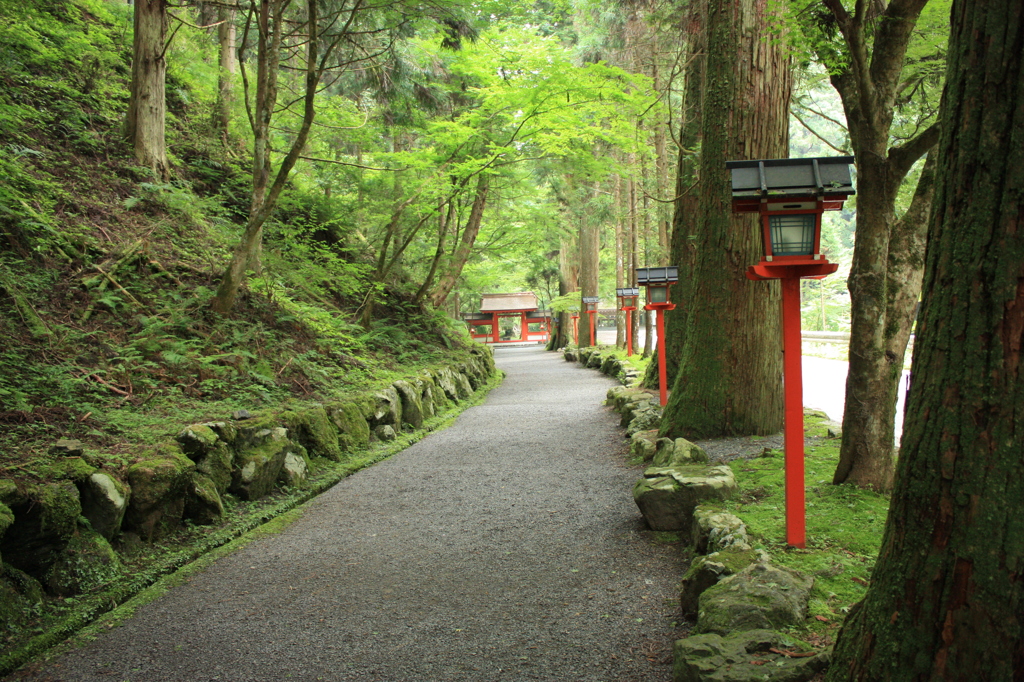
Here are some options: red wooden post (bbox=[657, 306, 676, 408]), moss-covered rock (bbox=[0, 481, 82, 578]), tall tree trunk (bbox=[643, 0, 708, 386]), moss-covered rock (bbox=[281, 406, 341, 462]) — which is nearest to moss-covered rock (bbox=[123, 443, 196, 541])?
moss-covered rock (bbox=[0, 481, 82, 578])

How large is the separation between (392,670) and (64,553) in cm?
208

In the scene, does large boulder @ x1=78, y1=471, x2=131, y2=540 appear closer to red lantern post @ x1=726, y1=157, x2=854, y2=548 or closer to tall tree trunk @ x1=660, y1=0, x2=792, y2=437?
red lantern post @ x1=726, y1=157, x2=854, y2=548

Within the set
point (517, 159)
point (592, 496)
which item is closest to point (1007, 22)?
point (592, 496)

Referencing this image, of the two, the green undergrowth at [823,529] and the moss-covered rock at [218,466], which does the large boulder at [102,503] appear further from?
the green undergrowth at [823,529]

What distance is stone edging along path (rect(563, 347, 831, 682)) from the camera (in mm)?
2391

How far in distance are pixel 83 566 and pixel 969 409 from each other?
4.24 metres

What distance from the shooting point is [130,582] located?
12.4ft

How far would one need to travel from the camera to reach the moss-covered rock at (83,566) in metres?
3.53

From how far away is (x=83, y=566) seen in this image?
3656mm

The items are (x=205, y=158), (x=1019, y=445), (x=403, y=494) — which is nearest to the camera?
(x=1019, y=445)

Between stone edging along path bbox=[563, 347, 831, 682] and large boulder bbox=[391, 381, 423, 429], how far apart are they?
15.8 feet

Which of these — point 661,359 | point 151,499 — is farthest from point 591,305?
point 151,499

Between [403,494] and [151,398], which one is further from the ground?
[151,398]

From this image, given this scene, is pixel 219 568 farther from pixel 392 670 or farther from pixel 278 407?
pixel 278 407
